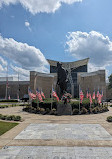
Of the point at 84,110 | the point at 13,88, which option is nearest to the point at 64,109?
the point at 84,110

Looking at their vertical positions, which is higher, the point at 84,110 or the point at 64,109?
the point at 64,109

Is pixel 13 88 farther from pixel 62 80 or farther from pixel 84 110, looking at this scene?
pixel 84 110

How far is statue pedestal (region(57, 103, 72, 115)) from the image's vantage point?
54.9ft

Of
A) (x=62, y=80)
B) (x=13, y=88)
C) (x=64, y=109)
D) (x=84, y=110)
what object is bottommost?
(x=84, y=110)

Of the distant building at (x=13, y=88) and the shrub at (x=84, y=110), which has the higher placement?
the distant building at (x=13, y=88)

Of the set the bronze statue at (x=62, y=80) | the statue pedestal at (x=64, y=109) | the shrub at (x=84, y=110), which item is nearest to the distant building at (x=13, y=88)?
the bronze statue at (x=62, y=80)

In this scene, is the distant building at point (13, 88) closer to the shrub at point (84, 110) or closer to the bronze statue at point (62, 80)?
the bronze statue at point (62, 80)

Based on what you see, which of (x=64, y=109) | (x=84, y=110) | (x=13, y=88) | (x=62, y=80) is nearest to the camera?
(x=64, y=109)

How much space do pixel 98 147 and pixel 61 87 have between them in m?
15.9

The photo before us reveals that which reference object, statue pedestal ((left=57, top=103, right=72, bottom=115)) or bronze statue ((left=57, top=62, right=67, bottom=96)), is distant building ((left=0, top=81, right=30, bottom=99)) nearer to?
bronze statue ((left=57, top=62, right=67, bottom=96))

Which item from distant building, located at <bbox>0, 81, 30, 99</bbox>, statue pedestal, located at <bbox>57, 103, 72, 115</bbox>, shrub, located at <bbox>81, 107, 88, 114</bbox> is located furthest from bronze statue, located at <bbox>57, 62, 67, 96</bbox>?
distant building, located at <bbox>0, 81, 30, 99</bbox>

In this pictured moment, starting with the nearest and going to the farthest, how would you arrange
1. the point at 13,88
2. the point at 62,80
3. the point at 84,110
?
the point at 84,110 → the point at 62,80 → the point at 13,88

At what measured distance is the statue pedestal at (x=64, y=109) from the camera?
1673 centimetres

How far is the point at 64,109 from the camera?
16.8 meters
